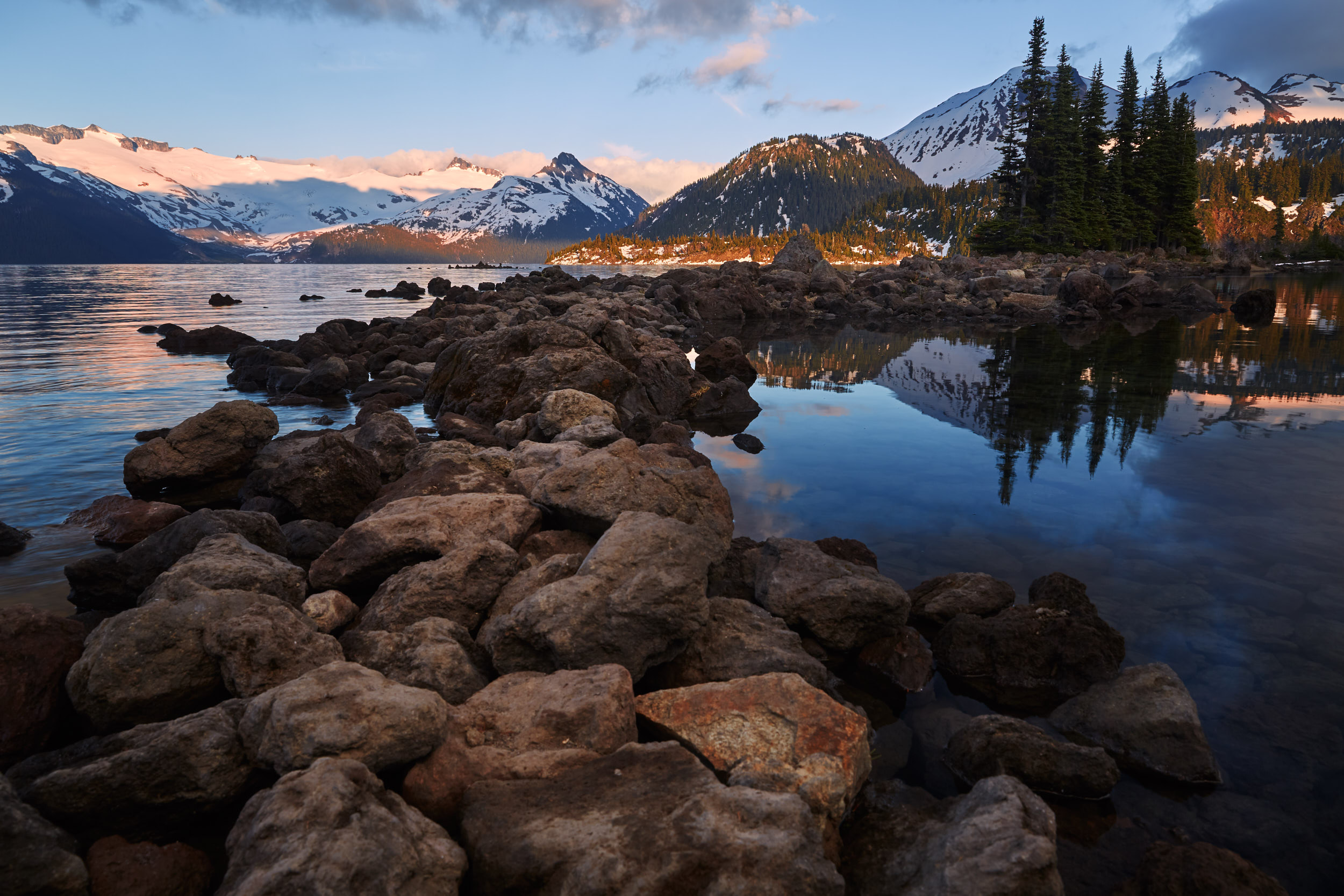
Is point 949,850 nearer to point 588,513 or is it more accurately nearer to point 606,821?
point 606,821

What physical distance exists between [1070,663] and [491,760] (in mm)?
4599

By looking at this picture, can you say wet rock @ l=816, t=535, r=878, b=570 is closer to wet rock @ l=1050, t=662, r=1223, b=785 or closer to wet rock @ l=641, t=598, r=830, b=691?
wet rock @ l=641, t=598, r=830, b=691

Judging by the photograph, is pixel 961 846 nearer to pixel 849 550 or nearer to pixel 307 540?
pixel 849 550

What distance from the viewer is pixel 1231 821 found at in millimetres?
4398

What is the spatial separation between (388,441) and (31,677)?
634 cm

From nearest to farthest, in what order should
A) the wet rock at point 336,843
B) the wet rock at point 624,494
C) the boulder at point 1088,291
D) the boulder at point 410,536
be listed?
the wet rock at point 336,843 → the boulder at point 410,536 → the wet rock at point 624,494 → the boulder at point 1088,291

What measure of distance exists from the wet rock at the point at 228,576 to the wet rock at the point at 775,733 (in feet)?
10.6

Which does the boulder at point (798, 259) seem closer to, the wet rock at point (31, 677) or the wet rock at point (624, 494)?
the wet rock at point (624, 494)

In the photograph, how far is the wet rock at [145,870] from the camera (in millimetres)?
3369

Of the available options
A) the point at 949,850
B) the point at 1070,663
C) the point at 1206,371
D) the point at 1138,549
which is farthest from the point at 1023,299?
the point at 949,850

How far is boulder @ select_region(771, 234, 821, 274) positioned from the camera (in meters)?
60.1

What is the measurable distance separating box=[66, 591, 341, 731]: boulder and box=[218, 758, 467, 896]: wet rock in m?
1.54

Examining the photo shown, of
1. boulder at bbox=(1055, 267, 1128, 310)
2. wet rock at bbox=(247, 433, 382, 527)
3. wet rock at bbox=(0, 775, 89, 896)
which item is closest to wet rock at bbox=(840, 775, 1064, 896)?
wet rock at bbox=(0, 775, 89, 896)

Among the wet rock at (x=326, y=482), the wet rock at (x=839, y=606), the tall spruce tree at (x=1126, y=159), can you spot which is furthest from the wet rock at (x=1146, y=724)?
the tall spruce tree at (x=1126, y=159)
